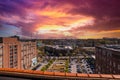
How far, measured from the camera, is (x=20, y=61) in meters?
22.8

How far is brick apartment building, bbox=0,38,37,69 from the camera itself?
18325 millimetres

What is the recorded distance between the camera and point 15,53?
21062mm

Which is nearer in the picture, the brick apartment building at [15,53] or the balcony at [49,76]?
the balcony at [49,76]

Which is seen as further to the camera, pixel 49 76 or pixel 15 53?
pixel 15 53

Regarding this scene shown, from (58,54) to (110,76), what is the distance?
34.0 m

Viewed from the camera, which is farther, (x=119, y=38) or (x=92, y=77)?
(x=119, y=38)

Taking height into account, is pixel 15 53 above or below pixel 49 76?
below

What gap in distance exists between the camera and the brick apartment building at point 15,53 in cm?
1833

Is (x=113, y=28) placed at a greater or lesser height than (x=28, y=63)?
greater

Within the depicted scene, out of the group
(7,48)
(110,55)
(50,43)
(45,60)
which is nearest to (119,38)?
(110,55)

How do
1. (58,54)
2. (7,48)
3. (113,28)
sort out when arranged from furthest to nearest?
(58,54), (7,48), (113,28)

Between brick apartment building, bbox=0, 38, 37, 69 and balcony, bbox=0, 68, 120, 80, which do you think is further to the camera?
brick apartment building, bbox=0, 38, 37, 69

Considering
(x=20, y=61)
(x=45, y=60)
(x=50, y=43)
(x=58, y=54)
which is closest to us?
(x=20, y=61)

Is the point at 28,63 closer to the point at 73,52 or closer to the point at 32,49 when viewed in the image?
the point at 32,49
